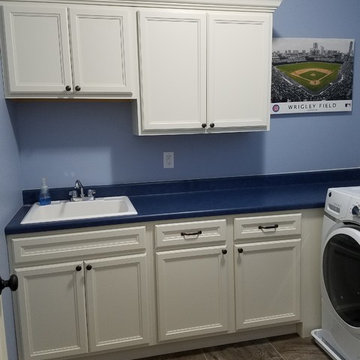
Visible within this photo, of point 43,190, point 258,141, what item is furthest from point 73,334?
point 258,141

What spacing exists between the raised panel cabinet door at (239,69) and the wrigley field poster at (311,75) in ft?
1.19

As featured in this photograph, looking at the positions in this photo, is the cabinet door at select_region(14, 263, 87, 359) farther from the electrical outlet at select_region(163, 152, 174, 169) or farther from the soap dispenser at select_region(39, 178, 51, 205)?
the electrical outlet at select_region(163, 152, 174, 169)

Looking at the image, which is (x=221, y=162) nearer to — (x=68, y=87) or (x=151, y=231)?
(x=151, y=231)

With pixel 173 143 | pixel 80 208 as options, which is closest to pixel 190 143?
pixel 173 143

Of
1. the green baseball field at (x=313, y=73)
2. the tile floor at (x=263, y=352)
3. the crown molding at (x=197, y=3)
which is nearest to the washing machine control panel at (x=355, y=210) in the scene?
the tile floor at (x=263, y=352)

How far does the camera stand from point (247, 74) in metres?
2.32

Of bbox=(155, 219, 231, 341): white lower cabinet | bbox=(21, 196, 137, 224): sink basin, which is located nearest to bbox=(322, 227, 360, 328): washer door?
bbox=(155, 219, 231, 341): white lower cabinet

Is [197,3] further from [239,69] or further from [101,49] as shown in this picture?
[101,49]

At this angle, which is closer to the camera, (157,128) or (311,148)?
(157,128)

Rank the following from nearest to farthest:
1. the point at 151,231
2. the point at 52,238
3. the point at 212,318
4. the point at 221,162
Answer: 1. the point at 52,238
2. the point at 151,231
3. the point at 212,318
4. the point at 221,162

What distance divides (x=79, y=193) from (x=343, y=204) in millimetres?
1581

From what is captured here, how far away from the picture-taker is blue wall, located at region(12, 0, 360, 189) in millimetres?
2389

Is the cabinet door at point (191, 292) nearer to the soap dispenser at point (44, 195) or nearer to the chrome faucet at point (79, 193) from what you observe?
the chrome faucet at point (79, 193)

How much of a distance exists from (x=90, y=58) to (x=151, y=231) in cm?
102
